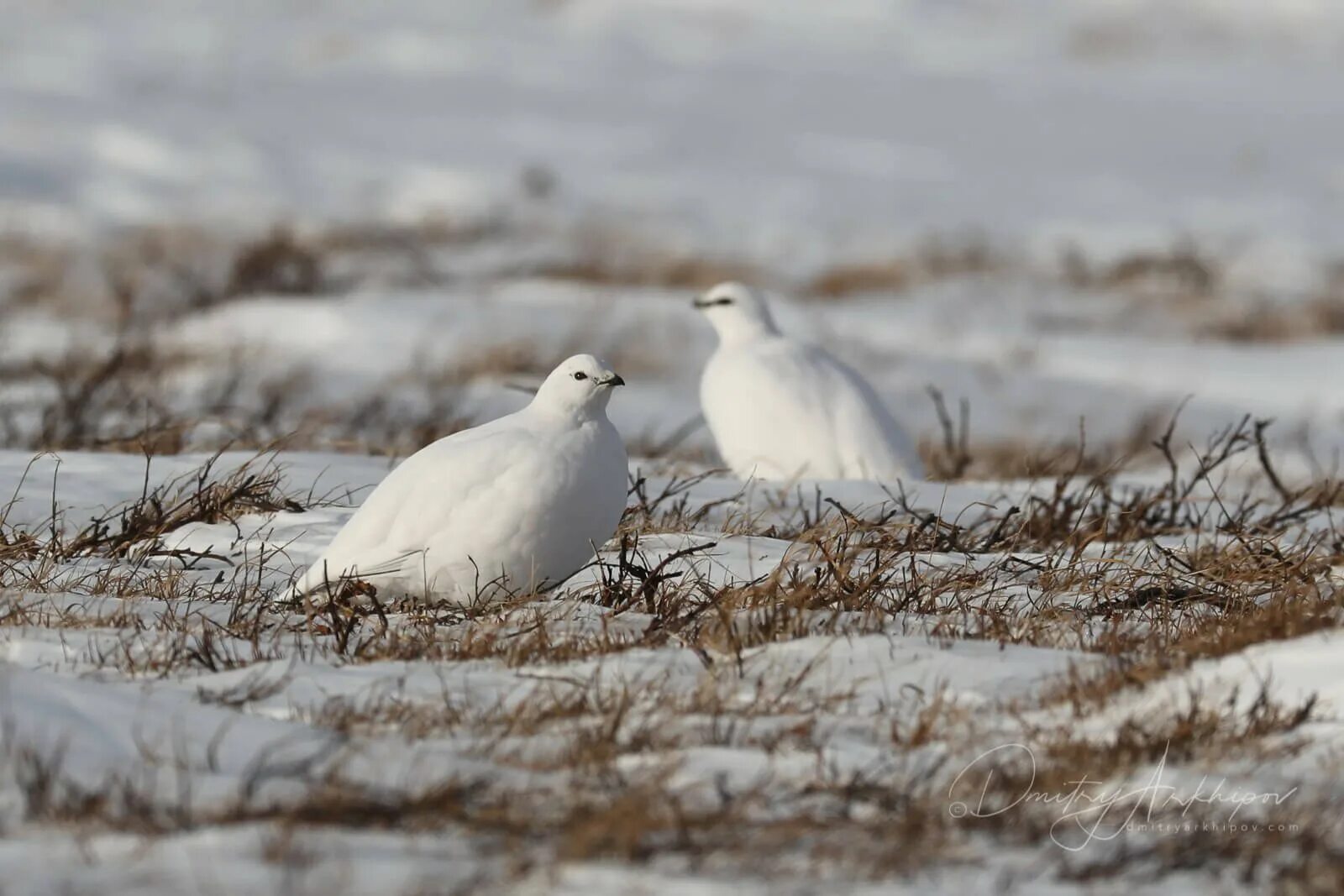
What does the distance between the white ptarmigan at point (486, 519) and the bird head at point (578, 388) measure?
67 millimetres


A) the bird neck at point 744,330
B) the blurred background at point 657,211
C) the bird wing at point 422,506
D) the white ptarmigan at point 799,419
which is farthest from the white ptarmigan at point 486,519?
the bird neck at point 744,330

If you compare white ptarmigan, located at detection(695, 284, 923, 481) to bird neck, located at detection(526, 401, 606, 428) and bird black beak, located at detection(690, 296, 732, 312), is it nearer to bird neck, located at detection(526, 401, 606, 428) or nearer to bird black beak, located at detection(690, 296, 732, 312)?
bird black beak, located at detection(690, 296, 732, 312)

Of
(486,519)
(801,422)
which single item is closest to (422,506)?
(486,519)

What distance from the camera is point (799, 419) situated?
591 cm

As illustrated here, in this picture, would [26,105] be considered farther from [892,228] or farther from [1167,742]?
[1167,742]

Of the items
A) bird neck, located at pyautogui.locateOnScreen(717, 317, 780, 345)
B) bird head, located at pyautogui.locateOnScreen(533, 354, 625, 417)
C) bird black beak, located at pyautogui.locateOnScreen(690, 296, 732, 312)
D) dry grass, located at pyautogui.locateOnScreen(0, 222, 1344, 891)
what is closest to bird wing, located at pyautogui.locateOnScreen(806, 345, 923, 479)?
dry grass, located at pyautogui.locateOnScreen(0, 222, 1344, 891)

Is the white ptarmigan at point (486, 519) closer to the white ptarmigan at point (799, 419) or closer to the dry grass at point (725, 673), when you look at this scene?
the dry grass at point (725, 673)

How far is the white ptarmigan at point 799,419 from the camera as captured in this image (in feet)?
19.2

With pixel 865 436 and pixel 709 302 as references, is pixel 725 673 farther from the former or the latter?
pixel 709 302

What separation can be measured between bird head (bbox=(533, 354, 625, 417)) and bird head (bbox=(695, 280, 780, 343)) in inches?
124

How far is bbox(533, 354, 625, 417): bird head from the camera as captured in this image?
12.2ft

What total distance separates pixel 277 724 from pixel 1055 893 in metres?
1.16

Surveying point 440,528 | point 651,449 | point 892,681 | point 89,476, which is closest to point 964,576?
point 892,681

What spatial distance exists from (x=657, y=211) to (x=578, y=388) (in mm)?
12684
